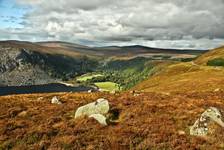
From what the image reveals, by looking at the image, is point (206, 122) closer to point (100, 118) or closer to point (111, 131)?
point (111, 131)

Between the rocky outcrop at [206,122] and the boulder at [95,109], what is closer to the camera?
the rocky outcrop at [206,122]

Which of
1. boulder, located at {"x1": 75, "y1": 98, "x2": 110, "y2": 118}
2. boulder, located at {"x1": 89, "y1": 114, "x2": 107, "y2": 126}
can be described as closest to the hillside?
boulder, located at {"x1": 89, "y1": 114, "x2": 107, "y2": 126}

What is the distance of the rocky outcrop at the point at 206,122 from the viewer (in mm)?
23297

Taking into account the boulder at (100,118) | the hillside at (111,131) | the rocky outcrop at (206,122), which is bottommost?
the hillside at (111,131)

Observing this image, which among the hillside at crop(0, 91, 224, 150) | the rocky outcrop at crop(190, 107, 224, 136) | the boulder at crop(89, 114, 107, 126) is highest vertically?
the rocky outcrop at crop(190, 107, 224, 136)

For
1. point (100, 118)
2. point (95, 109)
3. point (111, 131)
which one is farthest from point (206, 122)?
point (95, 109)

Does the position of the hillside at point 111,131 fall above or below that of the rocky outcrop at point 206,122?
below

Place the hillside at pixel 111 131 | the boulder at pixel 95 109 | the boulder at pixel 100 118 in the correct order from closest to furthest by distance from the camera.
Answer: the hillside at pixel 111 131 → the boulder at pixel 100 118 → the boulder at pixel 95 109

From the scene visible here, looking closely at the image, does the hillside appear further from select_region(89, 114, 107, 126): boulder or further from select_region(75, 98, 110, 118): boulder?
select_region(75, 98, 110, 118): boulder

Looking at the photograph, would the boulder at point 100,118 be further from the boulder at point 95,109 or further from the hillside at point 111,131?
the boulder at point 95,109

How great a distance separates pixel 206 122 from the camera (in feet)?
77.8

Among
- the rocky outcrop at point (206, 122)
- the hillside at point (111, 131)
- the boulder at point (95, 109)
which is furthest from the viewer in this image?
the boulder at point (95, 109)

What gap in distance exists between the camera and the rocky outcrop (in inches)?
917

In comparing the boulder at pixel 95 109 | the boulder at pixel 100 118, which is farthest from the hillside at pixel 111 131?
the boulder at pixel 95 109
